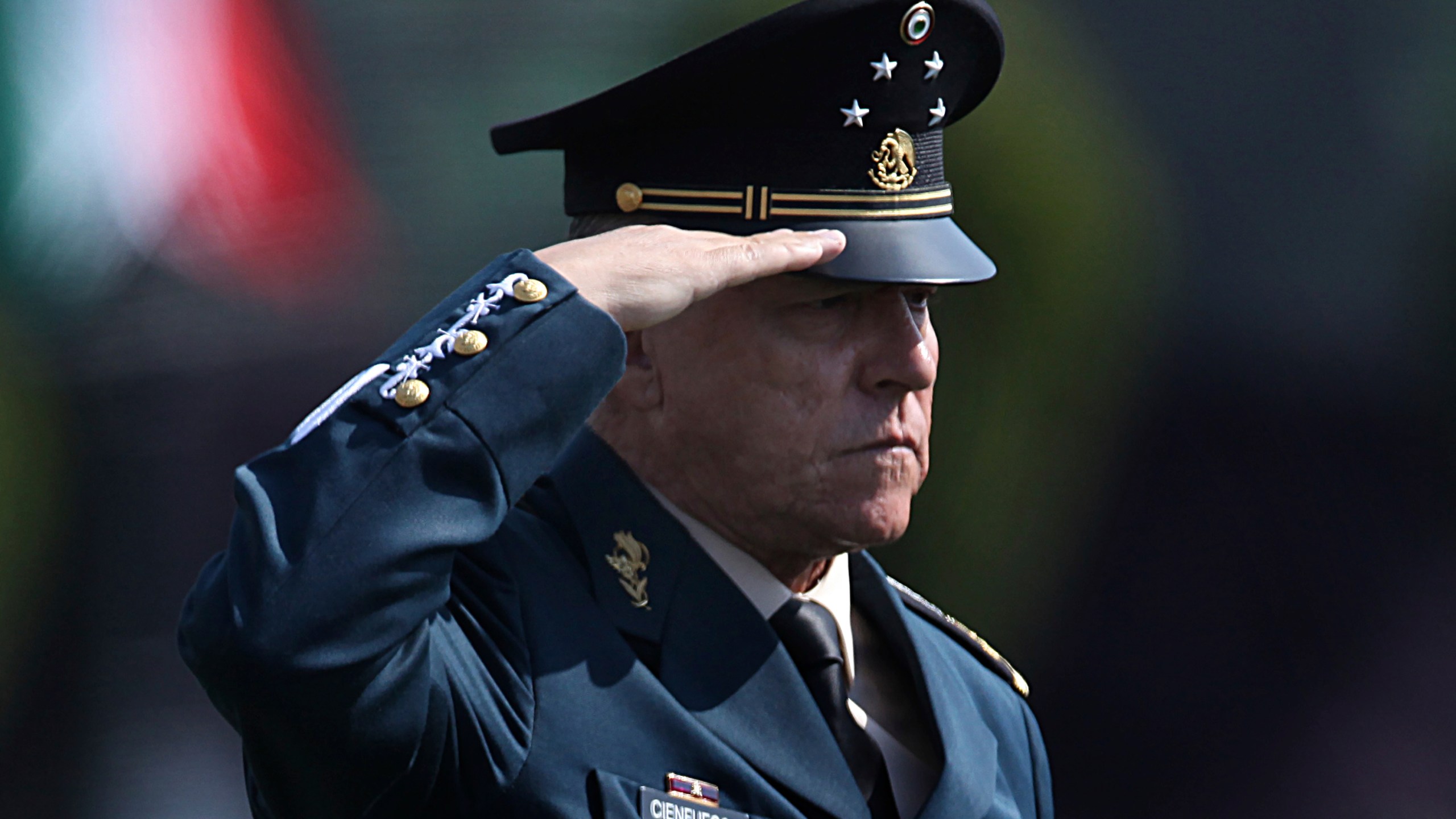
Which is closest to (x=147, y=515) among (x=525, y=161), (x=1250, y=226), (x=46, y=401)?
(x=46, y=401)

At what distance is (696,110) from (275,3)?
73.1 inches

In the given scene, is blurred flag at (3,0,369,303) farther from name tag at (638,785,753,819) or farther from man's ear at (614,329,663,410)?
name tag at (638,785,753,819)

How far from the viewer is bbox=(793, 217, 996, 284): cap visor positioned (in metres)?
2.43

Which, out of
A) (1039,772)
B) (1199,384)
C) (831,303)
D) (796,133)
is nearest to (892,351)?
(831,303)

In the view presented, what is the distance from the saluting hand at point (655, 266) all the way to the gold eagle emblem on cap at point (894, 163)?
15.0 inches

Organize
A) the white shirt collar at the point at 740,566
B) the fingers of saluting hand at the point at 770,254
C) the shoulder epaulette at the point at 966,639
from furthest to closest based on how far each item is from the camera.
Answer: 1. the shoulder epaulette at the point at 966,639
2. the white shirt collar at the point at 740,566
3. the fingers of saluting hand at the point at 770,254

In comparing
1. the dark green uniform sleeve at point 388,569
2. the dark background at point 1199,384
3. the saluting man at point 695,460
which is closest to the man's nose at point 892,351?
the saluting man at point 695,460

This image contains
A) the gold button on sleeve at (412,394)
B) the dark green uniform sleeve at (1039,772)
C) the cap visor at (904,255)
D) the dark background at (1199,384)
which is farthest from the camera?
the dark background at (1199,384)

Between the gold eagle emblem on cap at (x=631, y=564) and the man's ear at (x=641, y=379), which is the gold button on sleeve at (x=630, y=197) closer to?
the man's ear at (x=641, y=379)

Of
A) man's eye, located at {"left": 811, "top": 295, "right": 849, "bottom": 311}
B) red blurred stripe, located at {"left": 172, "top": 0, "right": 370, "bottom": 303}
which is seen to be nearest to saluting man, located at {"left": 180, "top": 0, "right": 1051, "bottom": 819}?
man's eye, located at {"left": 811, "top": 295, "right": 849, "bottom": 311}

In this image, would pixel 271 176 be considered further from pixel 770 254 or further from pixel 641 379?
pixel 770 254

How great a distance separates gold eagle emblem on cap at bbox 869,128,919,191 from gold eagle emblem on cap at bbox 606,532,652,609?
0.66 m

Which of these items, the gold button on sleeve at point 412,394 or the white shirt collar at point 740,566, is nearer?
the gold button on sleeve at point 412,394

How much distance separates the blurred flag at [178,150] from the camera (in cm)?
367
